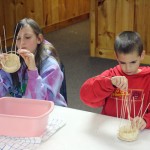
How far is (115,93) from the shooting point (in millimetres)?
1560

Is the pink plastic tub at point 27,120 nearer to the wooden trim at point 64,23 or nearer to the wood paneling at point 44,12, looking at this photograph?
the wood paneling at point 44,12

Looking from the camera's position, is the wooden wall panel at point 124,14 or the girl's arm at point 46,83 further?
the wooden wall panel at point 124,14

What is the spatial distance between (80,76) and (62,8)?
6.82 ft

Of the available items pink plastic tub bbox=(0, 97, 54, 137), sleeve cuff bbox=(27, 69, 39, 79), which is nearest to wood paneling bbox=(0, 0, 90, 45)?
sleeve cuff bbox=(27, 69, 39, 79)

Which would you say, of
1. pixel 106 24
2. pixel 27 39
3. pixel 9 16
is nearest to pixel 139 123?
pixel 27 39

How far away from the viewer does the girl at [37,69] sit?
172cm

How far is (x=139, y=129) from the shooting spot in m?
1.33

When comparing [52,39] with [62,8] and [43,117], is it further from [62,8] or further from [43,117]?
[43,117]

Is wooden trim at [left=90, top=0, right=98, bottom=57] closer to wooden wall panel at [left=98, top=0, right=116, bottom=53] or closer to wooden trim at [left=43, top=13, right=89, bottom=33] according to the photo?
wooden wall panel at [left=98, top=0, right=116, bottom=53]

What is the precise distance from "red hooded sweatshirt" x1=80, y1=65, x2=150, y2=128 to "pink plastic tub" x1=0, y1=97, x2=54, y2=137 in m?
0.26

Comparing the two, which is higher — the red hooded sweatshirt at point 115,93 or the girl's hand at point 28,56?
the girl's hand at point 28,56

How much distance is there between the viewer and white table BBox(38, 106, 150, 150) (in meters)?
1.24

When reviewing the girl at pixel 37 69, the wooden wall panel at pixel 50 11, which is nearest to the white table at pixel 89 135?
the girl at pixel 37 69

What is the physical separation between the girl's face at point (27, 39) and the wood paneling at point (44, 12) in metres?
2.89
